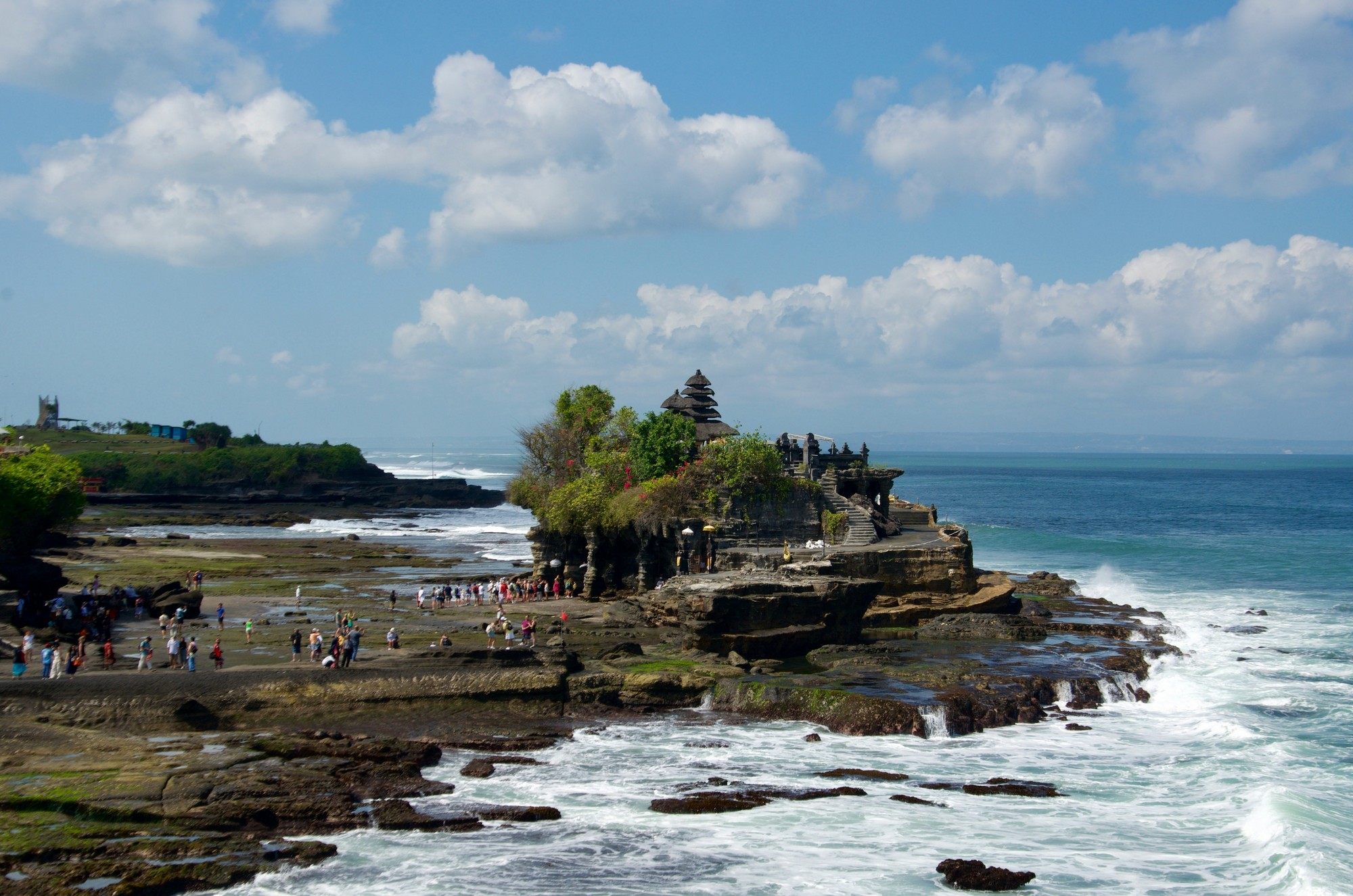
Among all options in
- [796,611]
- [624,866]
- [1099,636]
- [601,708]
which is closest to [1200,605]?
[1099,636]

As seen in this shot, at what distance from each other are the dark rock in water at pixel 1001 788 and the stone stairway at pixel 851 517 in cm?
1842

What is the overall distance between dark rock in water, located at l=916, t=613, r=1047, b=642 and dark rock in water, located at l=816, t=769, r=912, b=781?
1414cm

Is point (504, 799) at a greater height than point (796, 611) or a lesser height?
lesser

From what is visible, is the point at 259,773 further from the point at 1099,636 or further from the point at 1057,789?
the point at 1099,636

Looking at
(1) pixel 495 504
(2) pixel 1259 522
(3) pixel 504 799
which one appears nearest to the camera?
(3) pixel 504 799

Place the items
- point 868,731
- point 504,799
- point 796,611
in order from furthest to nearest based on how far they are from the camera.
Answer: point 796,611 → point 868,731 → point 504,799

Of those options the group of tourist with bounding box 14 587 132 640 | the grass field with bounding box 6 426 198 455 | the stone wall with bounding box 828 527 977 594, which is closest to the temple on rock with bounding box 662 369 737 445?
the stone wall with bounding box 828 527 977 594

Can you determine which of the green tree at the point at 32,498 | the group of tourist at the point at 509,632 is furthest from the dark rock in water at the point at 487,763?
the green tree at the point at 32,498

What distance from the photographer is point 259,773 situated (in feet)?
61.0

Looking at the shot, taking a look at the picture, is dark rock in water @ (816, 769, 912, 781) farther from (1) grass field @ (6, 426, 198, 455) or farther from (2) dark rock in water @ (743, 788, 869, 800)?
(1) grass field @ (6, 426, 198, 455)

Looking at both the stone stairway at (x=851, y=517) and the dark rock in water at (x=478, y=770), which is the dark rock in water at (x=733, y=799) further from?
the stone stairway at (x=851, y=517)

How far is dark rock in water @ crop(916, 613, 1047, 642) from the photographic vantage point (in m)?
34.4

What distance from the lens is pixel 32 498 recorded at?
38.3 m

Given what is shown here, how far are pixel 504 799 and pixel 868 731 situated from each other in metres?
9.16
